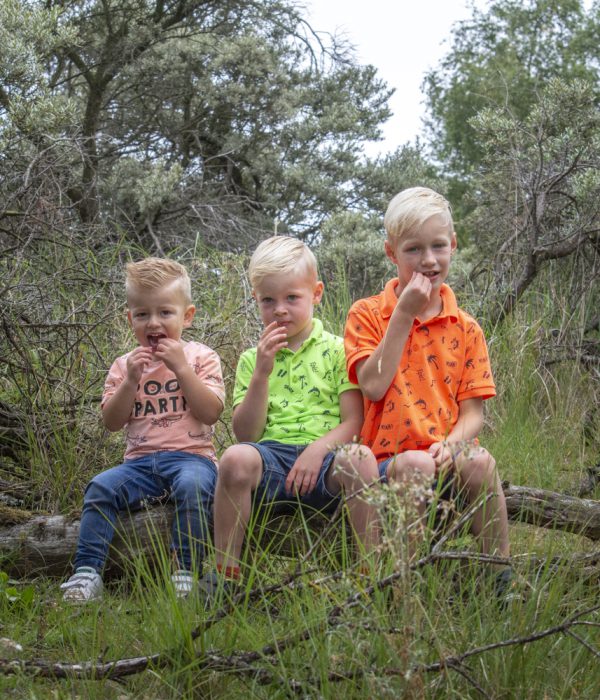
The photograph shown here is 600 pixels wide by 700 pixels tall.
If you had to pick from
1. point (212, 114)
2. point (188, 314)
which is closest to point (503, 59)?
point (212, 114)

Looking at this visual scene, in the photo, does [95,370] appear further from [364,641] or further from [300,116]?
[300,116]

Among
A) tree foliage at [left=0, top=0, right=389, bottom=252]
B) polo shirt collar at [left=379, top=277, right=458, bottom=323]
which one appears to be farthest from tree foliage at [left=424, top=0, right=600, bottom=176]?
polo shirt collar at [left=379, top=277, right=458, bottom=323]

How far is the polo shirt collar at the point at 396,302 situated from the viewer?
3.43 metres

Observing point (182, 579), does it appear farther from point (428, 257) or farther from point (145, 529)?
point (428, 257)

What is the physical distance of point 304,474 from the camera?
3189mm

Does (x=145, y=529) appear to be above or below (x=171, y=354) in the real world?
below

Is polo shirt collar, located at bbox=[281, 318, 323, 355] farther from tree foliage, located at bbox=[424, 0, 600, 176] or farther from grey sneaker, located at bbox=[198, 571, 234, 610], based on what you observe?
tree foliage, located at bbox=[424, 0, 600, 176]

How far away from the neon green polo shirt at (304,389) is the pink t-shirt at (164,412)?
0.21 m

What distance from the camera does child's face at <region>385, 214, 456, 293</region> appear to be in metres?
3.29

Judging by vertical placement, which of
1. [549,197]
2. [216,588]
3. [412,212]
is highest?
[549,197]

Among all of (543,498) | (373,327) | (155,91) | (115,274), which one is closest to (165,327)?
(373,327)

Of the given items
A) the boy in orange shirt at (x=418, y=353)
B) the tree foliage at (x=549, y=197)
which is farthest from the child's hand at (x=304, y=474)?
the tree foliage at (x=549, y=197)

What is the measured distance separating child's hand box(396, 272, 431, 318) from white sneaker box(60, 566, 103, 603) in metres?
Result: 1.47

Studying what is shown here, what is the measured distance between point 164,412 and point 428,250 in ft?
4.15
